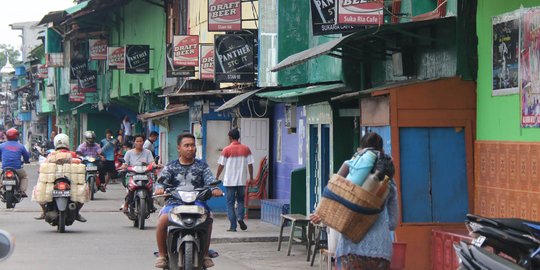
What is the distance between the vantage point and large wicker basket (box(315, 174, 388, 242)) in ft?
29.9

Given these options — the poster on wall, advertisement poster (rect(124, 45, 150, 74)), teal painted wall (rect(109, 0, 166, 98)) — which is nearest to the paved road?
the poster on wall

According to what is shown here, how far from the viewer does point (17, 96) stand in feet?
308

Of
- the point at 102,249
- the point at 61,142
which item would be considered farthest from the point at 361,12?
the point at 61,142

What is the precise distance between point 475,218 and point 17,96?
8949cm

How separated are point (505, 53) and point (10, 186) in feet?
42.0

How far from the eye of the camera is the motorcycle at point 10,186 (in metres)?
21.3

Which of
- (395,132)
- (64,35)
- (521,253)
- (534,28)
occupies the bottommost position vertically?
(521,253)

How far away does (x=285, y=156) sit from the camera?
21.4 meters

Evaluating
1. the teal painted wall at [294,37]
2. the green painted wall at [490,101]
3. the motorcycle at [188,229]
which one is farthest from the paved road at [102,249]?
the green painted wall at [490,101]

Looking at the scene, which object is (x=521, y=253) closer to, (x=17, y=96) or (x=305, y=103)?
(x=305, y=103)

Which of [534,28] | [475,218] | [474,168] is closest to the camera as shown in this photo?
[475,218]

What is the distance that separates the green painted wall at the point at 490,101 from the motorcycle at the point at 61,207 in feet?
26.8

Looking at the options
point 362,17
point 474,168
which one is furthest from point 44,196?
point 474,168

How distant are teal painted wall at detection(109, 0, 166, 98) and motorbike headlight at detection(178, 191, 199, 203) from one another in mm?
20211
